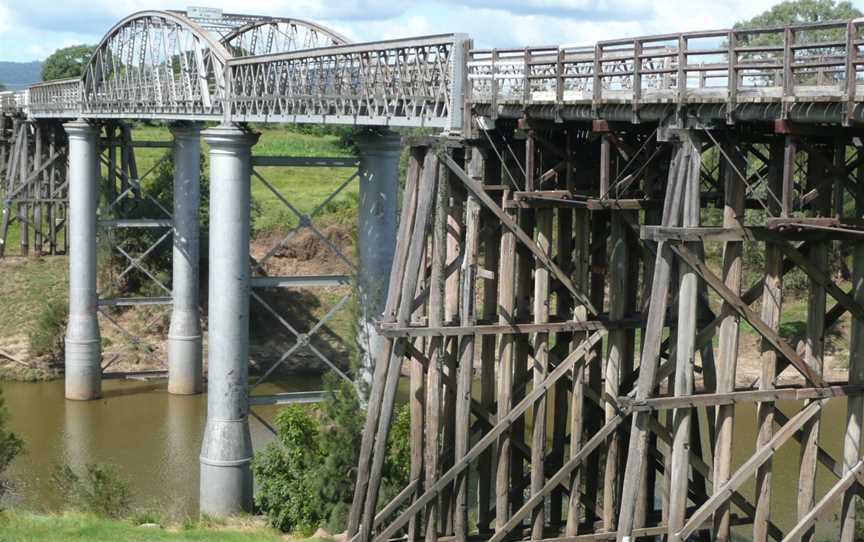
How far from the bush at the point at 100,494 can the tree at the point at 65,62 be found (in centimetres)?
7389

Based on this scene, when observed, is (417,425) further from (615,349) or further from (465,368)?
(615,349)

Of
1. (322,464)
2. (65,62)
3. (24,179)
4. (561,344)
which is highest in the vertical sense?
(65,62)

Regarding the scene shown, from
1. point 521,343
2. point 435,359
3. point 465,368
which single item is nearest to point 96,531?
point 435,359

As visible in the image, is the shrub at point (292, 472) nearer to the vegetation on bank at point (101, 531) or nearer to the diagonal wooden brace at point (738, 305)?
the vegetation on bank at point (101, 531)

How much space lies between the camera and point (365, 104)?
20.4 m

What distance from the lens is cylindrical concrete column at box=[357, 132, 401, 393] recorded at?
75.4 ft

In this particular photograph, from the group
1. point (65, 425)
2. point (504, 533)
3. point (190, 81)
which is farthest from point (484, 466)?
point (65, 425)

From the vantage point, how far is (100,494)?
70.2 ft

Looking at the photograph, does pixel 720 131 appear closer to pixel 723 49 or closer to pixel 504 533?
pixel 723 49

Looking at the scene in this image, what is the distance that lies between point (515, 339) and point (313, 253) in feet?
93.1

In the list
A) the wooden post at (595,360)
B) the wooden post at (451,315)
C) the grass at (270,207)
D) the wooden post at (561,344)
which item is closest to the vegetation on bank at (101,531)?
the wooden post at (451,315)

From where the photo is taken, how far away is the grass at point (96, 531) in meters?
17.5

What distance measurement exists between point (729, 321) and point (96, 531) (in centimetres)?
922

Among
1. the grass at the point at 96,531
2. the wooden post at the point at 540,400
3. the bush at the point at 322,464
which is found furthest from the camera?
the bush at the point at 322,464
